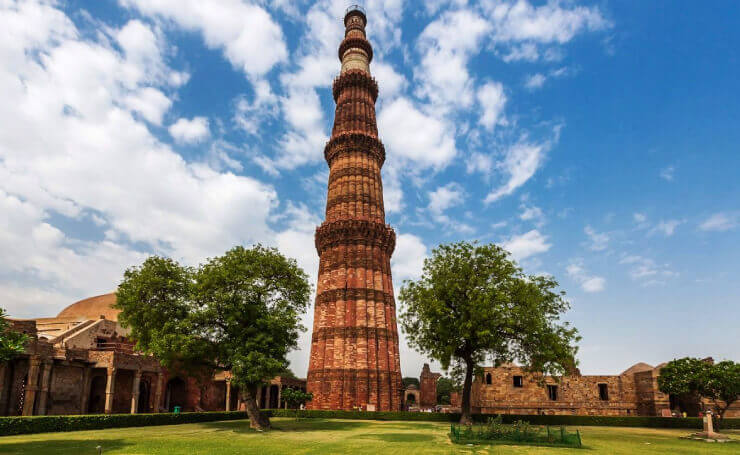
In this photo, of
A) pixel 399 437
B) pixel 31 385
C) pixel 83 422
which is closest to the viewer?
pixel 399 437

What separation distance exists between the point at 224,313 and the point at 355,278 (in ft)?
55.0

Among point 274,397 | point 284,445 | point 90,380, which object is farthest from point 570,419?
point 90,380

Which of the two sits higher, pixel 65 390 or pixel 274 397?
pixel 65 390

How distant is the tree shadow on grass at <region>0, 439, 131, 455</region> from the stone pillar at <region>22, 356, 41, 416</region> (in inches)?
392

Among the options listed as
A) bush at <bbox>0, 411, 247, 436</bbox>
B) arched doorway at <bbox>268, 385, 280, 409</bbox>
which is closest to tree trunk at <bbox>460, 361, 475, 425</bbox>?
bush at <bbox>0, 411, 247, 436</bbox>

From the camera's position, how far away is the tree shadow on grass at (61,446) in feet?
53.5

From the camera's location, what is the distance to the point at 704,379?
3566cm

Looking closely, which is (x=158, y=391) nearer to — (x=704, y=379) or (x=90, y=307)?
(x=90, y=307)

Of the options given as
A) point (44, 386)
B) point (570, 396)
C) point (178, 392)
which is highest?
point (44, 386)

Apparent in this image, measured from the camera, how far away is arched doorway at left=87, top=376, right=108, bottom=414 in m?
36.3

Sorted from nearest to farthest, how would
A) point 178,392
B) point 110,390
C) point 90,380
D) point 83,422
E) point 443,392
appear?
point 83,422 → point 110,390 → point 90,380 → point 178,392 → point 443,392

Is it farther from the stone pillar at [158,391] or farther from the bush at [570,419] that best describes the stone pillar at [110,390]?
the bush at [570,419]

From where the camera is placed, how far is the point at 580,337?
108ft

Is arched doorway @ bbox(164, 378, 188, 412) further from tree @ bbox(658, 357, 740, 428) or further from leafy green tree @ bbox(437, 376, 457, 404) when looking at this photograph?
leafy green tree @ bbox(437, 376, 457, 404)
